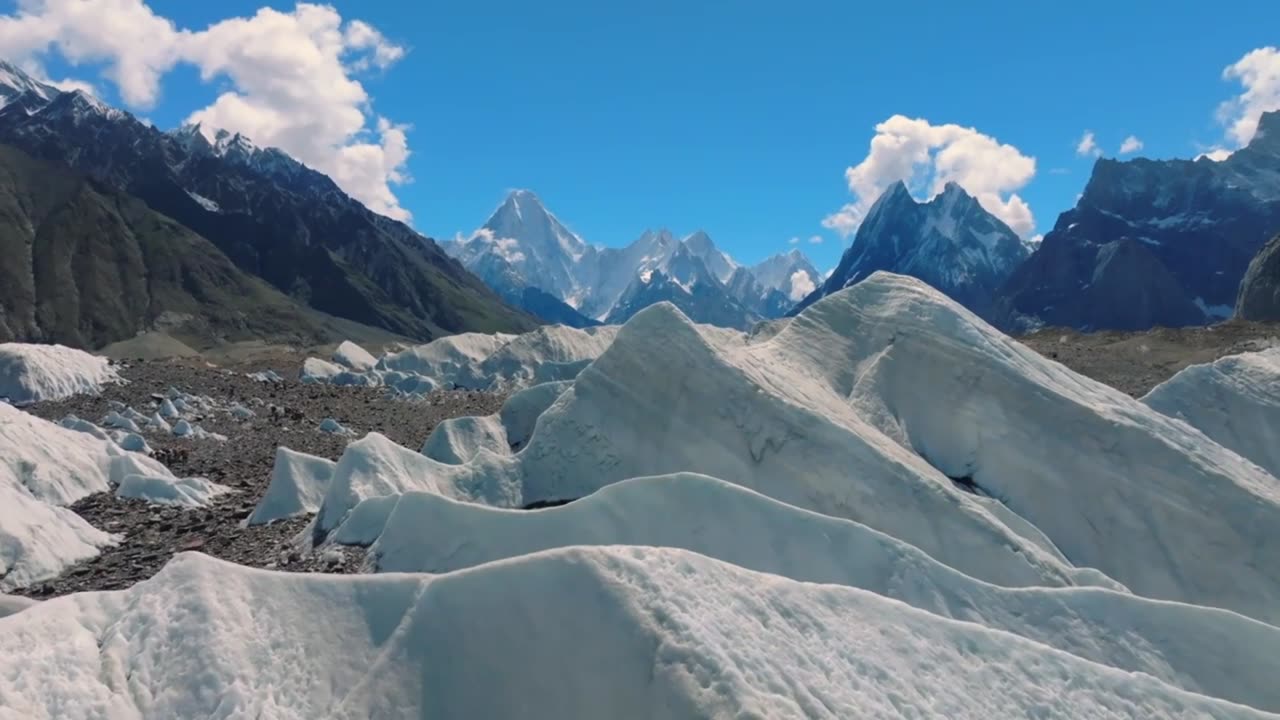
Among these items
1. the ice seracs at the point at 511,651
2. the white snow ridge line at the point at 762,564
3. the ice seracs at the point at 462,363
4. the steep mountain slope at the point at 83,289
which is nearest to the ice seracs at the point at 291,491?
the white snow ridge line at the point at 762,564

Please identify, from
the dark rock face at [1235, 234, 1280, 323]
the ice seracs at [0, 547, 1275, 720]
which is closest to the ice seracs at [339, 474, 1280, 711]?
the ice seracs at [0, 547, 1275, 720]

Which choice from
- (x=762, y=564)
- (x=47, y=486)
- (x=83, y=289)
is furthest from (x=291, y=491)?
(x=83, y=289)

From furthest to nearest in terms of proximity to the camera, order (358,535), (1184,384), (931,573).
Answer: (1184,384) → (358,535) → (931,573)

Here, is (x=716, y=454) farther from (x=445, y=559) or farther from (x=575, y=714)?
(x=575, y=714)

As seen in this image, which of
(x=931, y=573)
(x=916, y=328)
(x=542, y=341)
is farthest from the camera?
(x=542, y=341)

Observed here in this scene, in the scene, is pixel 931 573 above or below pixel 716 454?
below

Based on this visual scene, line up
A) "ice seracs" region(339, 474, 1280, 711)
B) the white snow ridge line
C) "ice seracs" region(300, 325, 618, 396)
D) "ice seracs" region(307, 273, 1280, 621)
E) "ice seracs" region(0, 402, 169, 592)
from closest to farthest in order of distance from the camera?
the white snow ridge line < "ice seracs" region(339, 474, 1280, 711) < "ice seracs" region(307, 273, 1280, 621) < "ice seracs" region(0, 402, 169, 592) < "ice seracs" region(300, 325, 618, 396)

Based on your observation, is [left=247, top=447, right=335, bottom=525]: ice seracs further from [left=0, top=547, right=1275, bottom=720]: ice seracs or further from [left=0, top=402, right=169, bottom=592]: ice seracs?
[left=0, top=547, right=1275, bottom=720]: ice seracs

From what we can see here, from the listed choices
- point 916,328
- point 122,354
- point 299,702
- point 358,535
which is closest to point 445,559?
point 358,535

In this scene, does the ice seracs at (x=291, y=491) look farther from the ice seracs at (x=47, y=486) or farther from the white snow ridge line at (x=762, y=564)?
the ice seracs at (x=47, y=486)
